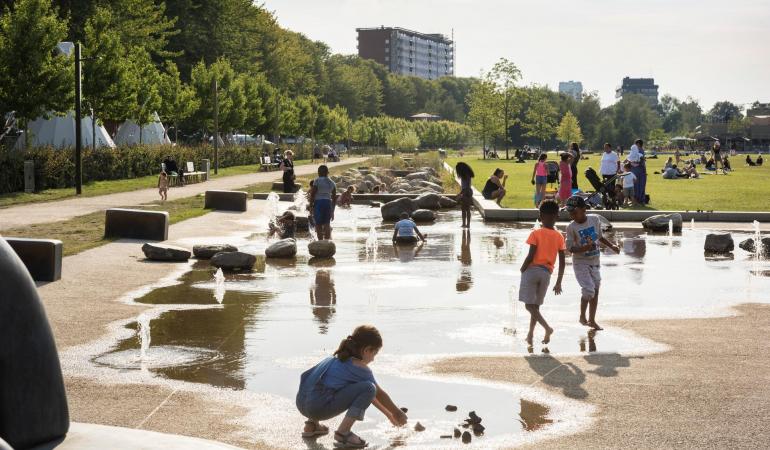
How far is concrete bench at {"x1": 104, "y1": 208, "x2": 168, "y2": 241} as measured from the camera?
2120 centimetres

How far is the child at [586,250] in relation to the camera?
38.0 ft

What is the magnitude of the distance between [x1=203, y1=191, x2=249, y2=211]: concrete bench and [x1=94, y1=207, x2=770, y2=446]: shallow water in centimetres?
987

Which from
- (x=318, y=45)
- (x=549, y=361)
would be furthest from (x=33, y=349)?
(x=318, y=45)

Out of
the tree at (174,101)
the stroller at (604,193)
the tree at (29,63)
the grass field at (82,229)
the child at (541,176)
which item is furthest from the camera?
the tree at (174,101)

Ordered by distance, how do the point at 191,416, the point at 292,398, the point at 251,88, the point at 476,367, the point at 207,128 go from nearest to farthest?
the point at 191,416 → the point at 292,398 → the point at 476,367 → the point at 207,128 → the point at 251,88

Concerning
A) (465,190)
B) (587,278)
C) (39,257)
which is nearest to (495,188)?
(465,190)

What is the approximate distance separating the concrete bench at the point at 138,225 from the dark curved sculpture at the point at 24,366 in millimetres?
15511

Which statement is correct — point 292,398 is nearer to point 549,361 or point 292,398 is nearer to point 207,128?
point 549,361

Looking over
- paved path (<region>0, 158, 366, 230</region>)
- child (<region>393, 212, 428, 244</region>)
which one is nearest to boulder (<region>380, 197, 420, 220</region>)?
child (<region>393, 212, 428, 244</region>)

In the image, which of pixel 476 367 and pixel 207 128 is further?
pixel 207 128

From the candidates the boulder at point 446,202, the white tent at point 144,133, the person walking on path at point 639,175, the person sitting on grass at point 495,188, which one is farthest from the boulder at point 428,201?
the white tent at point 144,133

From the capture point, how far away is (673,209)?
29672 mm

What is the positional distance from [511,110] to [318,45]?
6578 cm

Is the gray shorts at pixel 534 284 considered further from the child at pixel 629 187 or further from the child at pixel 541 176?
the child at pixel 629 187
